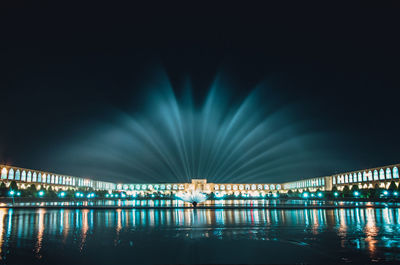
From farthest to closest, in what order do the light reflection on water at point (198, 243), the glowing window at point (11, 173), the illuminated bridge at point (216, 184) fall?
the illuminated bridge at point (216, 184), the glowing window at point (11, 173), the light reflection on water at point (198, 243)

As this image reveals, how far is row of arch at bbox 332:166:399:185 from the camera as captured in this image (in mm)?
72875

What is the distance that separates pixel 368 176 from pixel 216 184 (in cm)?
7937

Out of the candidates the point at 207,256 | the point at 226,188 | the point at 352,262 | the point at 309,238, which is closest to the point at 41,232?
the point at 207,256

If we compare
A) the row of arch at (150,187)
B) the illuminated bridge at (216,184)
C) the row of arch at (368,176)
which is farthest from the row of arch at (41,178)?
the row of arch at (368,176)

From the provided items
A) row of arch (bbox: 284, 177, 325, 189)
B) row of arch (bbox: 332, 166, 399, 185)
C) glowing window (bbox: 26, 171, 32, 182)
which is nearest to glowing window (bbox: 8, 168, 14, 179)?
glowing window (bbox: 26, 171, 32, 182)

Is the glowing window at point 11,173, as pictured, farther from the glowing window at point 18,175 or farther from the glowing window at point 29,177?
the glowing window at point 29,177

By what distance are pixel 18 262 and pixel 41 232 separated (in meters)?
5.55

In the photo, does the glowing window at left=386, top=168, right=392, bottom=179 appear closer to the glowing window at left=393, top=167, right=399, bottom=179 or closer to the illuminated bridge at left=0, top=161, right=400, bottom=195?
the illuminated bridge at left=0, top=161, right=400, bottom=195

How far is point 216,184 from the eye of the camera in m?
153

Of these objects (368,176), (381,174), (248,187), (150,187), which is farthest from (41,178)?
(248,187)

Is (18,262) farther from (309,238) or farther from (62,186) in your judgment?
(62,186)

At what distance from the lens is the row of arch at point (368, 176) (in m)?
72.9

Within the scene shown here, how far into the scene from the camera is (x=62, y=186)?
9794 centimetres

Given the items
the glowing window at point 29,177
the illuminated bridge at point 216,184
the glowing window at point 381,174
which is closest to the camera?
the illuminated bridge at point 216,184
